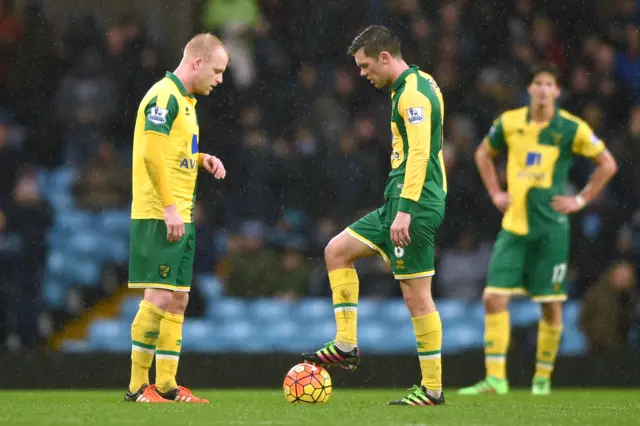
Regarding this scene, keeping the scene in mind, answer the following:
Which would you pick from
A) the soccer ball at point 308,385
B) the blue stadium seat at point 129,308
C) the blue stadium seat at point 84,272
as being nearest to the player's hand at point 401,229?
the soccer ball at point 308,385

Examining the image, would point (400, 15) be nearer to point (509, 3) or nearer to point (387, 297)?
point (509, 3)

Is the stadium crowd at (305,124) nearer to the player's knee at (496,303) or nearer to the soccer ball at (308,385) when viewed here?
the player's knee at (496,303)

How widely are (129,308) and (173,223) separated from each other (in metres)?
4.59

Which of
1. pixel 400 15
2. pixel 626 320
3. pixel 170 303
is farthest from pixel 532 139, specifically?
pixel 400 15

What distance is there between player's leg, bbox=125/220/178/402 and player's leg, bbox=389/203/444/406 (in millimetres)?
1259

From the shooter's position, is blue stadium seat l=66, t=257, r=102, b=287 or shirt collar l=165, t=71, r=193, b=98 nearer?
shirt collar l=165, t=71, r=193, b=98

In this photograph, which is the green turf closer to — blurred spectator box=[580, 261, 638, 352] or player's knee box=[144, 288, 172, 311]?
player's knee box=[144, 288, 172, 311]

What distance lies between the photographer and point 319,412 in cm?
612

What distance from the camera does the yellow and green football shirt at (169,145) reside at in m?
6.82

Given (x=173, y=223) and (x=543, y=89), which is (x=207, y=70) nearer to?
(x=173, y=223)

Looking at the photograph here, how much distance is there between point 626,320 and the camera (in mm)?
10578

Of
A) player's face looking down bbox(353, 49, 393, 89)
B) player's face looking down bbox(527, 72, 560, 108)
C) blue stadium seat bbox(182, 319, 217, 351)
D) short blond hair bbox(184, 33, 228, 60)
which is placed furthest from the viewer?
blue stadium seat bbox(182, 319, 217, 351)

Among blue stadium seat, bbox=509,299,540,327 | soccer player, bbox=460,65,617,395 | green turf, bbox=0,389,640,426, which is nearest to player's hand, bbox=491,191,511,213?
soccer player, bbox=460,65,617,395

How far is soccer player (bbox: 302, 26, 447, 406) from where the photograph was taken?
6551 mm
